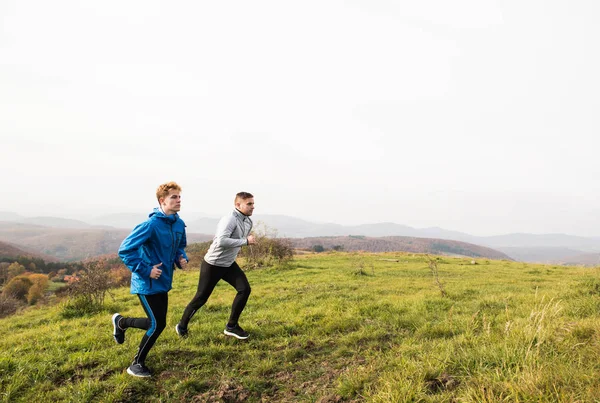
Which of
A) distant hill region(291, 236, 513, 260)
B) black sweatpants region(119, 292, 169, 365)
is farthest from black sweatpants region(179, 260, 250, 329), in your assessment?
distant hill region(291, 236, 513, 260)

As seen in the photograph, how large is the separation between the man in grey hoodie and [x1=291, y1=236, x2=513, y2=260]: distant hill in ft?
383

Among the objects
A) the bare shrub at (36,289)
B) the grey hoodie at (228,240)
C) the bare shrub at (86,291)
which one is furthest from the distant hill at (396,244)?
the grey hoodie at (228,240)

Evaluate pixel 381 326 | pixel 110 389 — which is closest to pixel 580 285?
pixel 381 326

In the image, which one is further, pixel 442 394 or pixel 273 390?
pixel 273 390

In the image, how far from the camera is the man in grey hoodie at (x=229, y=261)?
211 inches

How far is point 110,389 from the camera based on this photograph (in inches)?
154

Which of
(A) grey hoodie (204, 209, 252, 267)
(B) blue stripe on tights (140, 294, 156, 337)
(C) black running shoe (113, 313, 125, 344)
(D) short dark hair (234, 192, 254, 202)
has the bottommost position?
(C) black running shoe (113, 313, 125, 344)

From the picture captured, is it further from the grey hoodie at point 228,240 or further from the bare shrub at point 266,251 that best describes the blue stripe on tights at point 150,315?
the bare shrub at point 266,251

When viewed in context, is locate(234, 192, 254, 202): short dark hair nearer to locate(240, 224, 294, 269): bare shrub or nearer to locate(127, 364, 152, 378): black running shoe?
locate(127, 364, 152, 378): black running shoe

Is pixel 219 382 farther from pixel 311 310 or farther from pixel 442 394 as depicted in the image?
pixel 311 310

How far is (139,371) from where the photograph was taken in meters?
4.23

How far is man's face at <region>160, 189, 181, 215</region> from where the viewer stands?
4.38 meters

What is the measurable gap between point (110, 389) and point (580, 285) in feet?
36.6

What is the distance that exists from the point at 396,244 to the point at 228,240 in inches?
5726
